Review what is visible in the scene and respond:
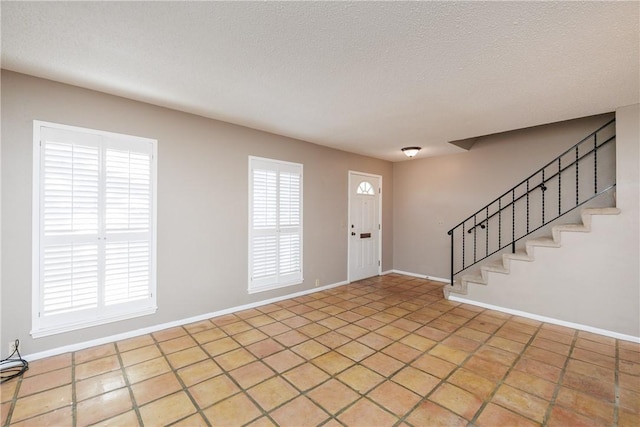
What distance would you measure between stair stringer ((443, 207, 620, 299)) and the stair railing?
204 mm

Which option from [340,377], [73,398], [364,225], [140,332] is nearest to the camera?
[73,398]

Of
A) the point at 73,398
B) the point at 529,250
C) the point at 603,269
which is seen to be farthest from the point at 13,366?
the point at 603,269

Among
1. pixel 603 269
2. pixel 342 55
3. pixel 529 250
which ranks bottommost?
pixel 603 269

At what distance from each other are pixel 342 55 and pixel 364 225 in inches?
163

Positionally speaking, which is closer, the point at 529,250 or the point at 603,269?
the point at 603,269

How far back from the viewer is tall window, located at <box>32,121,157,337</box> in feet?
8.90

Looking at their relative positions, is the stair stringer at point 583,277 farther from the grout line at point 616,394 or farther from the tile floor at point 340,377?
the grout line at point 616,394

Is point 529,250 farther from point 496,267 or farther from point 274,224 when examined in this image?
point 274,224

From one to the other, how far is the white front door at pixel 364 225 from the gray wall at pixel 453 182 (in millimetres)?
633

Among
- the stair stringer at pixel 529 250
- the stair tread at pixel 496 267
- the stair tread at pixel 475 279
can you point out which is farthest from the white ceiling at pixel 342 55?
the stair tread at pixel 475 279

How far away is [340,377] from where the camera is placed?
2463 millimetres

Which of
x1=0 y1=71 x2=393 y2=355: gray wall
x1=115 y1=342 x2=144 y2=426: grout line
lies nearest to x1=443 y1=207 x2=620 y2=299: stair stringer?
x1=0 y1=71 x2=393 y2=355: gray wall

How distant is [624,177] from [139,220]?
5499 millimetres

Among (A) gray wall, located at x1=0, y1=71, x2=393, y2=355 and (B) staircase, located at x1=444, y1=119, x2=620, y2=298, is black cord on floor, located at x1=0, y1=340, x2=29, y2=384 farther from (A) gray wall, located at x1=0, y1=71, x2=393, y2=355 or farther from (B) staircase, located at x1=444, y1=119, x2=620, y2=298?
(B) staircase, located at x1=444, y1=119, x2=620, y2=298
